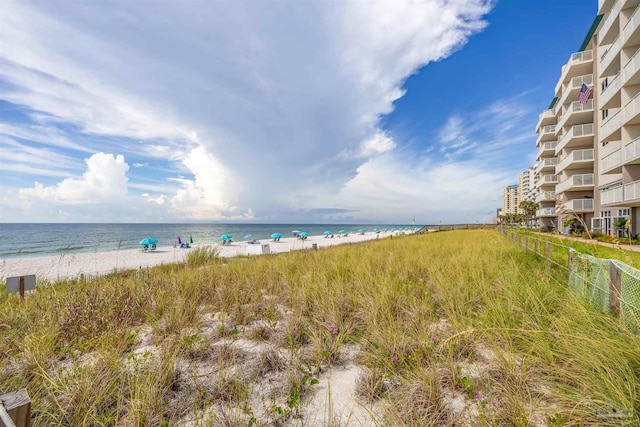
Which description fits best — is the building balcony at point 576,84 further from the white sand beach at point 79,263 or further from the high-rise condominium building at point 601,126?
the white sand beach at point 79,263

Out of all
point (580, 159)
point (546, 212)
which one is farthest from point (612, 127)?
point (546, 212)

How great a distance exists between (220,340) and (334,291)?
1.92 meters

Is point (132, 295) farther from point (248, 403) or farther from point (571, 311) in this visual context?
point (571, 311)

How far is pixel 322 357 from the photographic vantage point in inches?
108

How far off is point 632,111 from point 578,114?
14590 millimetres

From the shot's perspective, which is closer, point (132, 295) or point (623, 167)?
point (132, 295)

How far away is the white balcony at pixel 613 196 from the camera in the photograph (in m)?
15.8

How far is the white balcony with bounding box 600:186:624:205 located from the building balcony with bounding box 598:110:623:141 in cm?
414

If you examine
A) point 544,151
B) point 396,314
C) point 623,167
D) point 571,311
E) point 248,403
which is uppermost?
point 544,151

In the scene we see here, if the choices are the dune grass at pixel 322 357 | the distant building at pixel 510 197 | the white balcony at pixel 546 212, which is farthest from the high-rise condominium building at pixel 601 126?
the distant building at pixel 510 197

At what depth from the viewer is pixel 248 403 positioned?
2.22 metres

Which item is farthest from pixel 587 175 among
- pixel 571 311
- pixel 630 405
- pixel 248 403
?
pixel 248 403

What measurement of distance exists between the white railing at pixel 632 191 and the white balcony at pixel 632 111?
396cm

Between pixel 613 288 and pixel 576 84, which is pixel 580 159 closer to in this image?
pixel 576 84
